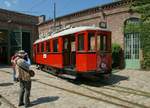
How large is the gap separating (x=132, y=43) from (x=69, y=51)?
7.65 metres

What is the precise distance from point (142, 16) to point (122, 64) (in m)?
4.35

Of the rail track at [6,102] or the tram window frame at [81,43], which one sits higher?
the tram window frame at [81,43]

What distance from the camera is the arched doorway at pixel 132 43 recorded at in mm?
22391

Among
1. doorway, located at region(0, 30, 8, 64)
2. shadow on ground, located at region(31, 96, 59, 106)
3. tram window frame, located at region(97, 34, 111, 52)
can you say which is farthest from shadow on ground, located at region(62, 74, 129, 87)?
doorway, located at region(0, 30, 8, 64)

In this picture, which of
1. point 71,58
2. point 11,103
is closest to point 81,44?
point 71,58

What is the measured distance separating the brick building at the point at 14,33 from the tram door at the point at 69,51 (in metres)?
23.8

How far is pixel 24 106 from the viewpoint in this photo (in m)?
10.1

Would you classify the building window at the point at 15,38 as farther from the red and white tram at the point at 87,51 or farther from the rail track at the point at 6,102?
the rail track at the point at 6,102

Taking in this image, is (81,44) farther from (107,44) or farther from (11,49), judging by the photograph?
(11,49)

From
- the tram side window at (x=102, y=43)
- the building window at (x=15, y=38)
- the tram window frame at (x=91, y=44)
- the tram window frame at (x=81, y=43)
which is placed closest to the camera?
the tram window frame at (x=91, y=44)

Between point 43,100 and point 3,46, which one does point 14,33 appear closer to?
point 3,46

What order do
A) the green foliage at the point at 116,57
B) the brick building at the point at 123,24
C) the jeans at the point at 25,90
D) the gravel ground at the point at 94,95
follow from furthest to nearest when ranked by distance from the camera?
the green foliage at the point at 116,57 < the brick building at the point at 123,24 < the gravel ground at the point at 94,95 < the jeans at the point at 25,90

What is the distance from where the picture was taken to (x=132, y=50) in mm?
22906

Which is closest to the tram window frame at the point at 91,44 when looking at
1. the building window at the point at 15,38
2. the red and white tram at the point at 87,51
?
the red and white tram at the point at 87,51
